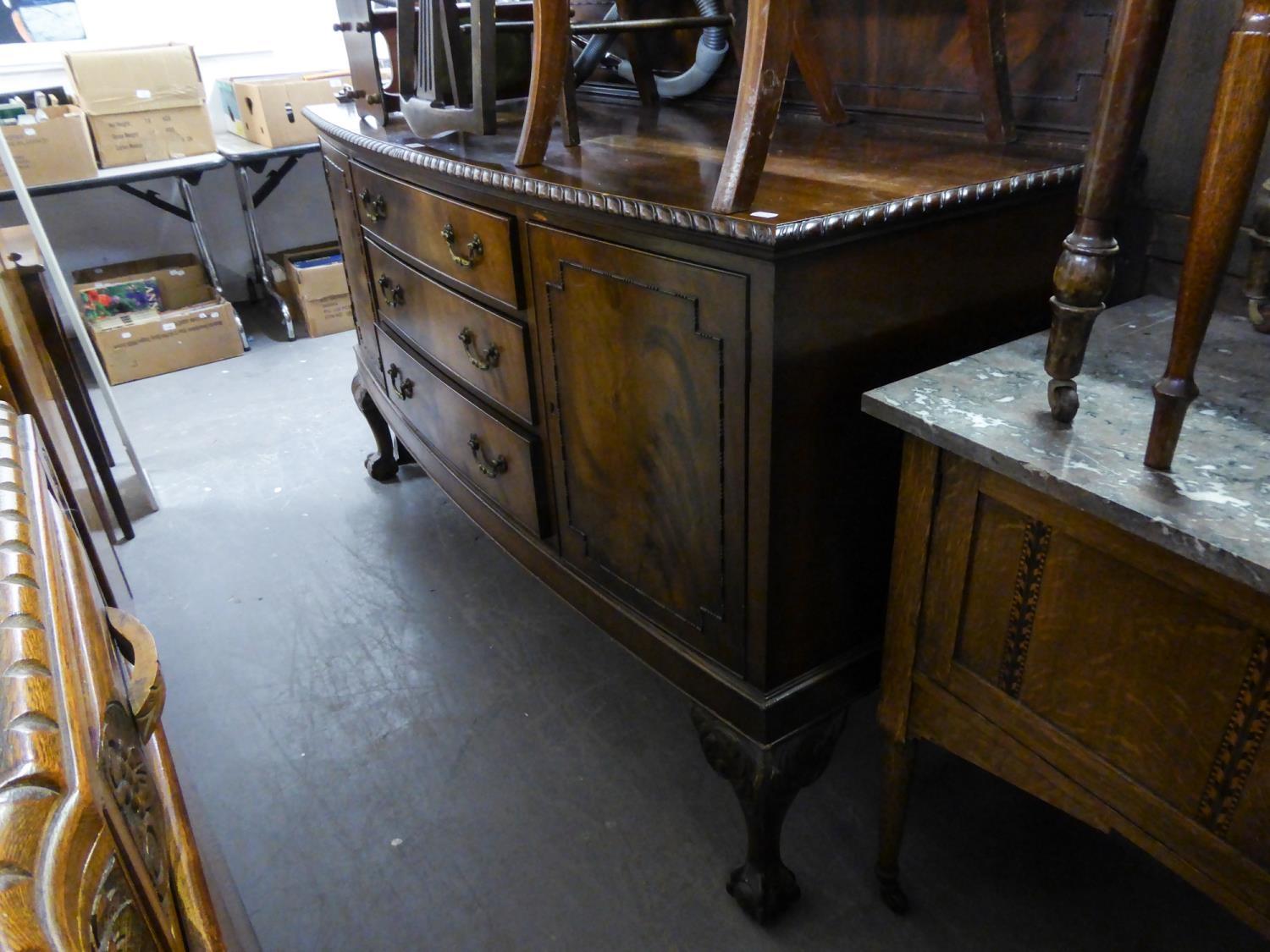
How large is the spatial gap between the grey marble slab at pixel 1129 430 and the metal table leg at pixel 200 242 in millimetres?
3084

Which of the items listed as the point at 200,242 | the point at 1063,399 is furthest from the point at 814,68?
the point at 200,242

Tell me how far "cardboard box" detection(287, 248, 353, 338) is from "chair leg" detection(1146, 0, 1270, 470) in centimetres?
316

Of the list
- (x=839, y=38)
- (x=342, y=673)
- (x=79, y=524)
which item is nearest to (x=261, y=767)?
(x=342, y=673)

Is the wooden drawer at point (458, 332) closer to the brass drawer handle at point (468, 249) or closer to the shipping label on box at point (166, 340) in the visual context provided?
the brass drawer handle at point (468, 249)

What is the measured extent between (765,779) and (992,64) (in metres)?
0.94

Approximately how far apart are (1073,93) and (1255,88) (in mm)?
589

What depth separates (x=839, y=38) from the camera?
1.41 m

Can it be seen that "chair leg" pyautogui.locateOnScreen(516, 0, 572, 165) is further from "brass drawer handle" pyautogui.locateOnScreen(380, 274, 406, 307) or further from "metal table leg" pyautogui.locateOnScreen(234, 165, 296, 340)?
"metal table leg" pyautogui.locateOnScreen(234, 165, 296, 340)

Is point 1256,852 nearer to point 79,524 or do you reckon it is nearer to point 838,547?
point 838,547

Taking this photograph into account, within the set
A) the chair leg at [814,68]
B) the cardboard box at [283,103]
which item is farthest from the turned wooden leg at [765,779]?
the cardboard box at [283,103]

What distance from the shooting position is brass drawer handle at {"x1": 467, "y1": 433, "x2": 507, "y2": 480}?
1.48 meters

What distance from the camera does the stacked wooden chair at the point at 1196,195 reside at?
61 cm

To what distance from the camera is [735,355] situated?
93cm

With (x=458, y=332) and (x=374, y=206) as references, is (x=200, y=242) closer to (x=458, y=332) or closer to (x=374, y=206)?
(x=374, y=206)
